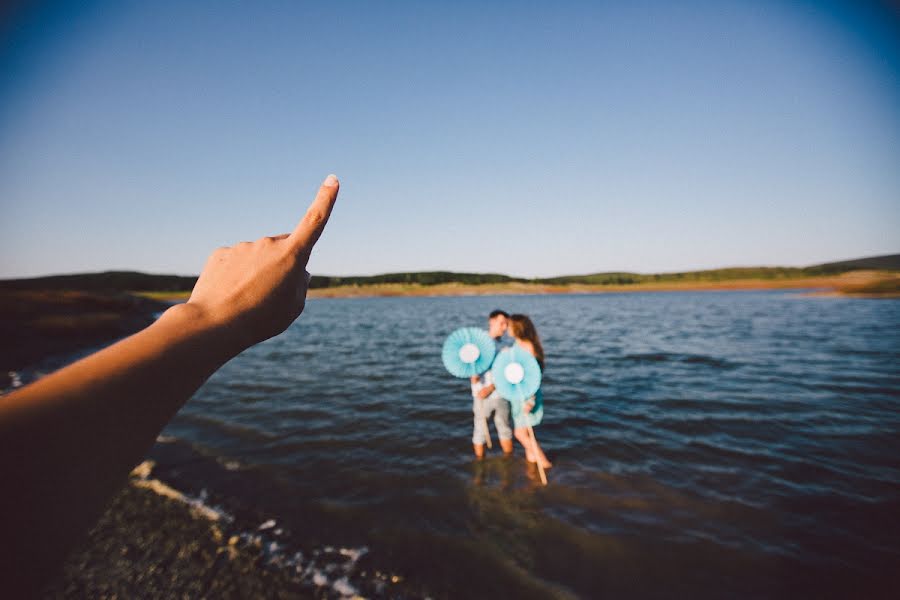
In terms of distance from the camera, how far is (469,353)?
6250mm

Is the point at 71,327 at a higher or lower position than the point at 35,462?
lower

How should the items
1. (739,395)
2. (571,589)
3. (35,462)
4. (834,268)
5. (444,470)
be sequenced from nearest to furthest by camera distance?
1. (35,462)
2. (571,589)
3. (444,470)
4. (739,395)
5. (834,268)

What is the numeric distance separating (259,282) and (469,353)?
5.00 m

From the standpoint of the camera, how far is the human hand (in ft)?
4.56

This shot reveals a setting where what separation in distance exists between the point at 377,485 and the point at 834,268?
142019mm

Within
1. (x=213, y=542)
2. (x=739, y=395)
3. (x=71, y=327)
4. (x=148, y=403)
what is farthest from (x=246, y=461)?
(x=71, y=327)

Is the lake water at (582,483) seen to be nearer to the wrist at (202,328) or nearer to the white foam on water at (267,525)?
the white foam on water at (267,525)

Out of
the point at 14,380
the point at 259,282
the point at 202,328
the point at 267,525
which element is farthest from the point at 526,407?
the point at 14,380

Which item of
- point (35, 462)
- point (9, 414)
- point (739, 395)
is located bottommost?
point (739, 395)

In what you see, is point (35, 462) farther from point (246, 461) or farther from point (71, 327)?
point (71, 327)

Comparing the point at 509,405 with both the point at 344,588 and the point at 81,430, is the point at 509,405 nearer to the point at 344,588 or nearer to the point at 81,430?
the point at 344,588

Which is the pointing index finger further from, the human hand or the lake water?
the lake water

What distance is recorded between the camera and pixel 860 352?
15328mm

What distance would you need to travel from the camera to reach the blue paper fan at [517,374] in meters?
5.76
